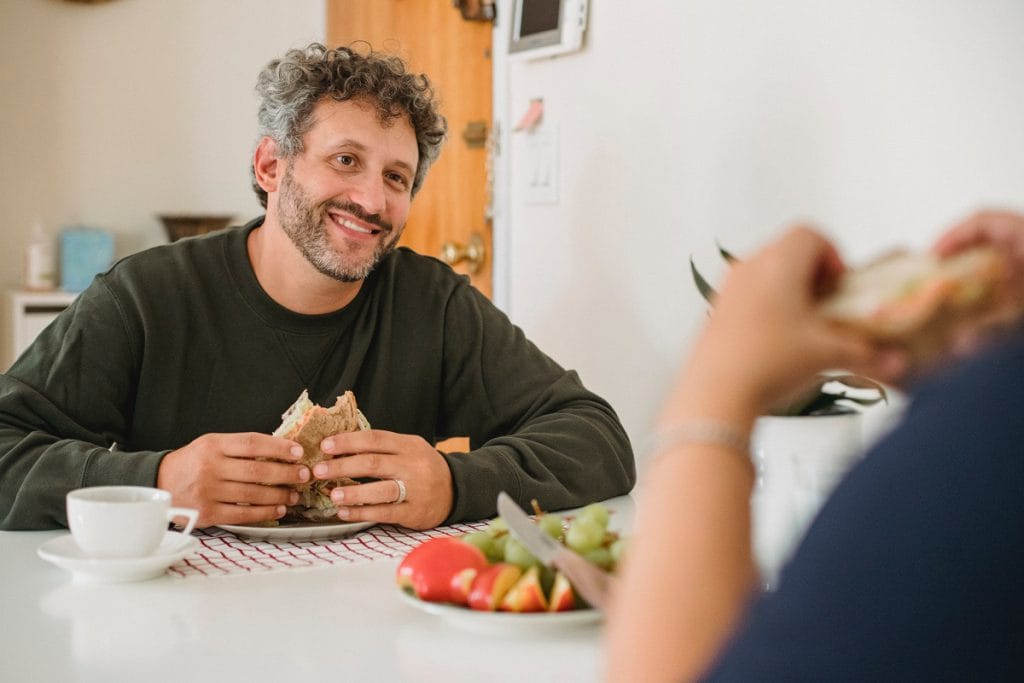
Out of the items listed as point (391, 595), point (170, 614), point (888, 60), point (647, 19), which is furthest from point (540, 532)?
point (647, 19)

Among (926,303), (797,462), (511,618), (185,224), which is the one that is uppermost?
(926,303)

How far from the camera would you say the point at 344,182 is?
1.87 metres

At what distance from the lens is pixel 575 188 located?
2361mm

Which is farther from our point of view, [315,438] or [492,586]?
[315,438]

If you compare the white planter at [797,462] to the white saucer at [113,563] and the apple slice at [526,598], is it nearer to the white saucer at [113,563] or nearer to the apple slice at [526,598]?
the apple slice at [526,598]

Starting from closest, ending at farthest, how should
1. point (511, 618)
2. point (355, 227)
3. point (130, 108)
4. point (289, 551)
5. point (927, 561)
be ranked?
point (927, 561)
point (511, 618)
point (289, 551)
point (355, 227)
point (130, 108)

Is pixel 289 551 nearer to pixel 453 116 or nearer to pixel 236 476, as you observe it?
pixel 236 476

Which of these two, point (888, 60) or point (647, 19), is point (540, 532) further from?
point (647, 19)

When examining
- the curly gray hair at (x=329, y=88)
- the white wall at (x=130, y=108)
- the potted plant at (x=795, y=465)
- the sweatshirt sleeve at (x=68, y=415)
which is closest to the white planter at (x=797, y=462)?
the potted plant at (x=795, y=465)

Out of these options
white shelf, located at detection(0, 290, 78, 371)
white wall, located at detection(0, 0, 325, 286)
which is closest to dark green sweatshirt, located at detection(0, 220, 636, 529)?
white shelf, located at detection(0, 290, 78, 371)

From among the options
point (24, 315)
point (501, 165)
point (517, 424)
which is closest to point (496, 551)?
point (517, 424)

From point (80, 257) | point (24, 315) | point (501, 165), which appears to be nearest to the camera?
point (501, 165)

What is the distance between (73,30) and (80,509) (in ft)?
11.3

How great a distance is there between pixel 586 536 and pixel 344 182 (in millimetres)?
986
